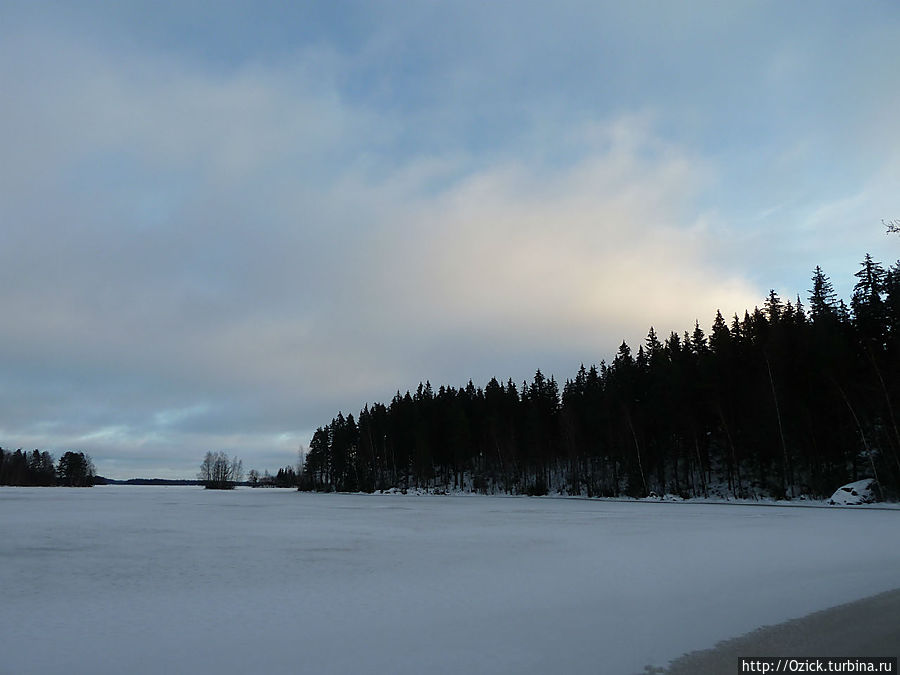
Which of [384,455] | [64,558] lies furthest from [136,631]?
[384,455]

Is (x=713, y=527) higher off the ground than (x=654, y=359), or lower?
lower

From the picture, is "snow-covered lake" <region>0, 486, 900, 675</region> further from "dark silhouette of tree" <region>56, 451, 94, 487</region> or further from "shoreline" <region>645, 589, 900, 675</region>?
"dark silhouette of tree" <region>56, 451, 94, 487</region>

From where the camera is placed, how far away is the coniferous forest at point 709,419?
45188 millimetres

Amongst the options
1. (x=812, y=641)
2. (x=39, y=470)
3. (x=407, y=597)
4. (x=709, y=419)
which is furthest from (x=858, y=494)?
(x=39, y=470)

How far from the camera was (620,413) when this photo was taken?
226 feet

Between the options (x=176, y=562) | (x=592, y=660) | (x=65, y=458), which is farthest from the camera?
(x=65, y=458)

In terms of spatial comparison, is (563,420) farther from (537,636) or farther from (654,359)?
(537,636)

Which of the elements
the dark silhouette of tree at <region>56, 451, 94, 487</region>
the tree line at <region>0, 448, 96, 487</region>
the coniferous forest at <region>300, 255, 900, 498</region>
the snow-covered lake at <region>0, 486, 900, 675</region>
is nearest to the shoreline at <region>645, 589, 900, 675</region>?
the snow-covered lake at <region>0, 486, 900, 675</region>

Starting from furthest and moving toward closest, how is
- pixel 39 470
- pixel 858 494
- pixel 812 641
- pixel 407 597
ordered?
pixel 39 470 → pixel 858 494 → pixel 407 597 → pixel 812 641

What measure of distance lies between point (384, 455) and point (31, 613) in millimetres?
103979

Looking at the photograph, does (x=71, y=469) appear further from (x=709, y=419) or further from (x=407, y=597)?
(x=407, y=597)

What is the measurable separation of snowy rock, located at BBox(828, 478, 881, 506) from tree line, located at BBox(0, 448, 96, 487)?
186111 mm

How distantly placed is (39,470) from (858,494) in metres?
210

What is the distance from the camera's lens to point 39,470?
593ft
